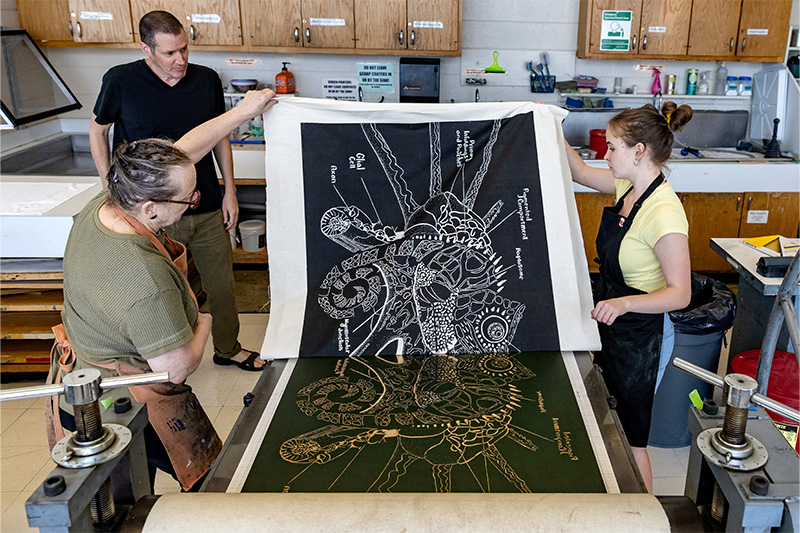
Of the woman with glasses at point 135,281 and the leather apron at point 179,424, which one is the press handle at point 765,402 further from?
the leather apron at point 179,424

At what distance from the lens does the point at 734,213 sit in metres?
4.60

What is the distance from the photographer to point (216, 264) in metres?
3.31

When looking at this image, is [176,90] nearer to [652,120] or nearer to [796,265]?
[652,120]

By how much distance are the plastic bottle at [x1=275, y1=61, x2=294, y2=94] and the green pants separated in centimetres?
199

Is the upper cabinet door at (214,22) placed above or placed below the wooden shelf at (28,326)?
above

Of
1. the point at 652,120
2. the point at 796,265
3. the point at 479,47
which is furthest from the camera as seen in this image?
the point at 479,47

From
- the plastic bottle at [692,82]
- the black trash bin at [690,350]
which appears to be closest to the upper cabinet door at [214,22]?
the plastic bottle at [692,82]

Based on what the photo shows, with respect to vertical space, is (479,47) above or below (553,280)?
above

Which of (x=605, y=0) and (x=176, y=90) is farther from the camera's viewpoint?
(x=605, y=0)

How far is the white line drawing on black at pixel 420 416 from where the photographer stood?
1.65 metres

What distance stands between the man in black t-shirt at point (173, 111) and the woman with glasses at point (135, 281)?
1.23 m

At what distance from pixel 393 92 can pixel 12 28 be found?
8.75 ft

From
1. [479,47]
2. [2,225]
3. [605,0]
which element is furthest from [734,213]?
[2,225]

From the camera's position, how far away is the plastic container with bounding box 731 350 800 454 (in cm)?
256
